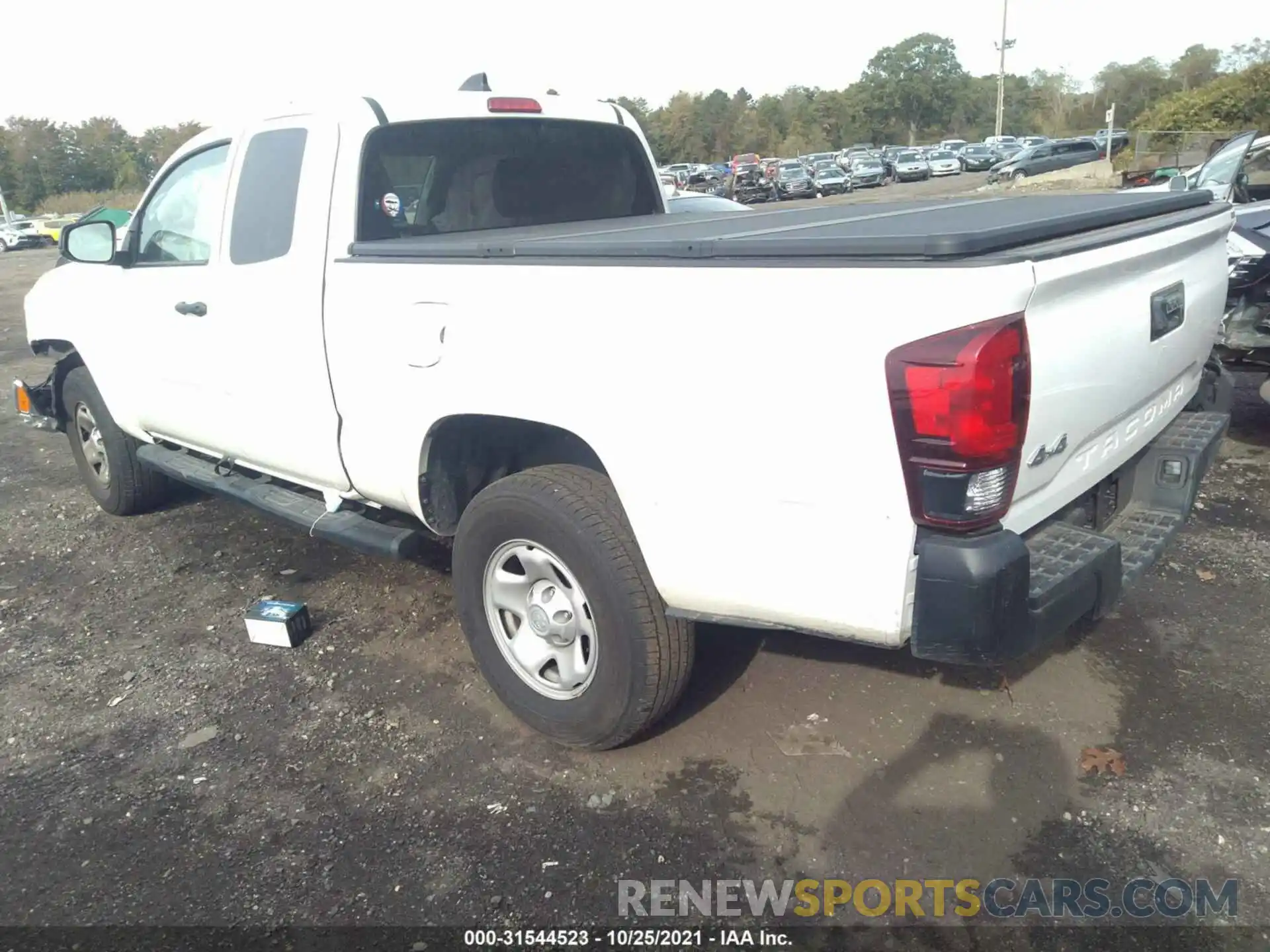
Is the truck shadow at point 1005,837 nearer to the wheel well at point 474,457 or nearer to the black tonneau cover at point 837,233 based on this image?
the wheel well at point 474,457

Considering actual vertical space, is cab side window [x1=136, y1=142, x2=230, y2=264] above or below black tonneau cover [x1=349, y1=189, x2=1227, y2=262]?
above

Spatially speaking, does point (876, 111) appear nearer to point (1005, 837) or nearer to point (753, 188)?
point (753, 188)

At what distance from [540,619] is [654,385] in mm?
973

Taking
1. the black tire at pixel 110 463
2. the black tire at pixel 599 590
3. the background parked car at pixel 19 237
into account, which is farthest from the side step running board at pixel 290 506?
the background parked car at pixel 19 237

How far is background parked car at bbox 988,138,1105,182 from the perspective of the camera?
3850cm

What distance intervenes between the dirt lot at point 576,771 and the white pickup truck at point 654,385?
36 centimetres

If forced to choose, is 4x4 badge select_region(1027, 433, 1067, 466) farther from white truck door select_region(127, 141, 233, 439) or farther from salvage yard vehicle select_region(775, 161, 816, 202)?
salvage yard vehicle select_region(775, 161, 816, 202)

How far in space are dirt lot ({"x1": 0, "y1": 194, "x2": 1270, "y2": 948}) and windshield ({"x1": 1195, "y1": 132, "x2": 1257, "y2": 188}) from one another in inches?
130

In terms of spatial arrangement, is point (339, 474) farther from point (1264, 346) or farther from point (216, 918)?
point (1264, 346)

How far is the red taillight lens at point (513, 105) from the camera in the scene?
410cm

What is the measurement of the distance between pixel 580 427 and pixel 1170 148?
29659mm

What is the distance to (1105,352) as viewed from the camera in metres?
2.51

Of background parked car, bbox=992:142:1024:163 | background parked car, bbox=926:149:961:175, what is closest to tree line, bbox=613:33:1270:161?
background parked car, bbox=992:142:1024:163

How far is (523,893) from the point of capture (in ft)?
8.62
